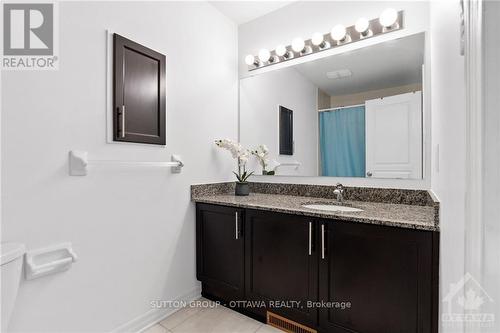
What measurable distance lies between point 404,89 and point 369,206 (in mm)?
857

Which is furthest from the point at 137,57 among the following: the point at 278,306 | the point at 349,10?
the point at 278,306

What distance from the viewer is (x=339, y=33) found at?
196 cm

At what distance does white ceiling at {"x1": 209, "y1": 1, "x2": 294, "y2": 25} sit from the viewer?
7.32 feet

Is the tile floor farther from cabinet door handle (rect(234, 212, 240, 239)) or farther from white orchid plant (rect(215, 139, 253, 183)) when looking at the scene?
white orchid plant (rect(215, 139, 253, 183))

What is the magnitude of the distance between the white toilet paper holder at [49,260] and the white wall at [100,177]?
1.6 inches

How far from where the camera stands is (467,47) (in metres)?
0.51

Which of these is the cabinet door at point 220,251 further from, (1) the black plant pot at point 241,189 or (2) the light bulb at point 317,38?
(2) the light bulb at point 317,38

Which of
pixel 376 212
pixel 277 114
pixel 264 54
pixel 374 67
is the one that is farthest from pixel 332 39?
pixel 376 212

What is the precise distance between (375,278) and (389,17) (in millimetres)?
1698

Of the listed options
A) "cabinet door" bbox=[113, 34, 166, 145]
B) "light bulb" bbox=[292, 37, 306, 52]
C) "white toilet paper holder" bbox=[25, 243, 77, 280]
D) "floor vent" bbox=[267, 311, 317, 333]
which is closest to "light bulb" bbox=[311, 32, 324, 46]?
"light bulb" bbox=[292, 37, 306, 52]

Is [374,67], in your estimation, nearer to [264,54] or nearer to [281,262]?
[264,54]

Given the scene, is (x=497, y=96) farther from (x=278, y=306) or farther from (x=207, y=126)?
(x=207, y=126)

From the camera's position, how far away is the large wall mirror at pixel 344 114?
5.77 feet

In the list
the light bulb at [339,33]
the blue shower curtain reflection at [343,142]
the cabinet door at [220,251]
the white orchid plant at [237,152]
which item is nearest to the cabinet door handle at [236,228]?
the cabinet door at [220,251]
